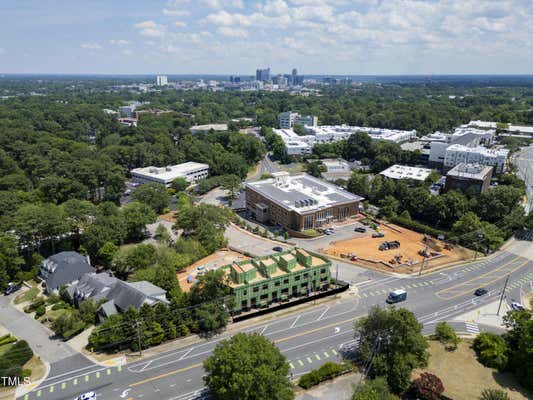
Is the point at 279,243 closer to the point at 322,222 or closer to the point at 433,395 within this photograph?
the point at 322,222

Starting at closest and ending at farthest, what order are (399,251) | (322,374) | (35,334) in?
1. (322,374)
2. (35,334)
3. (399,251)

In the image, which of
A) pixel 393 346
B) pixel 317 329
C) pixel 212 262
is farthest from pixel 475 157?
pixel 393 346

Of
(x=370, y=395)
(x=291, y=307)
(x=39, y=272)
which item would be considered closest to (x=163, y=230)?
(x=39, y=272)

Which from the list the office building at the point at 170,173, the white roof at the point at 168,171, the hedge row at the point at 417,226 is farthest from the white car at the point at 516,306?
the white roof at the point at 168,171

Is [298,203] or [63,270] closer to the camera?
[63,270]

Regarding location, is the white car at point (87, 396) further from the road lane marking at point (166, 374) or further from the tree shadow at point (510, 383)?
the tree shadow at point (510, 383)

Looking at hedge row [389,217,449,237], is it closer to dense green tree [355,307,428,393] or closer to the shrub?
dense green tree [355,307,428,393]

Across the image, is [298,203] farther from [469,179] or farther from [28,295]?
[28,295]
